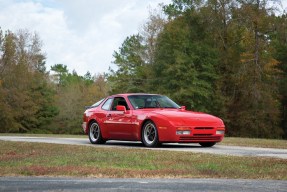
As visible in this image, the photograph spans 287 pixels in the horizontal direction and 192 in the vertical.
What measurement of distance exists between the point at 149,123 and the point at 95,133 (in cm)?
262

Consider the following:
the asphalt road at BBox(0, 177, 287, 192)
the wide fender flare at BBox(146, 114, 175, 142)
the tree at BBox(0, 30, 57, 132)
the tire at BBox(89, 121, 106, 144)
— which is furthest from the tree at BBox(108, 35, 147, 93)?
the asphalt road at BBox(0, 177, 287, 192)

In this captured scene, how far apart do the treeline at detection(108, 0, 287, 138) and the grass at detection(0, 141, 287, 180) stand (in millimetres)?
34184

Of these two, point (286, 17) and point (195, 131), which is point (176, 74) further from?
point (195, 131)

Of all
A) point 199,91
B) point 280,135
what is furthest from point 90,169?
point 280,135

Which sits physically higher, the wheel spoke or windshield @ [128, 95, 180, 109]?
windshield @ [128, 95, 180, 109]

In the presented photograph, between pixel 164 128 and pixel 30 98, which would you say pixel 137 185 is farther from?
pixel 30 98

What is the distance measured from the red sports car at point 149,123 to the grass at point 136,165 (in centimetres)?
156

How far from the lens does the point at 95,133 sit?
16859mm

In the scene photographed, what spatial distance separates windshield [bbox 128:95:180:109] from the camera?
15.7 m

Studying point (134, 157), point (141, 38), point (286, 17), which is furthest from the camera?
point (141, 38)

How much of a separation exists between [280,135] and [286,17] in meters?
12.1

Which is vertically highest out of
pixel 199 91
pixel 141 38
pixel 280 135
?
pixel 141 38

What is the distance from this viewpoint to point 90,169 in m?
9.75

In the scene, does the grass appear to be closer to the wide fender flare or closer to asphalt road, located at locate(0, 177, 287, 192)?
asphalt road, located at locate(0, 177, 287, 192)
